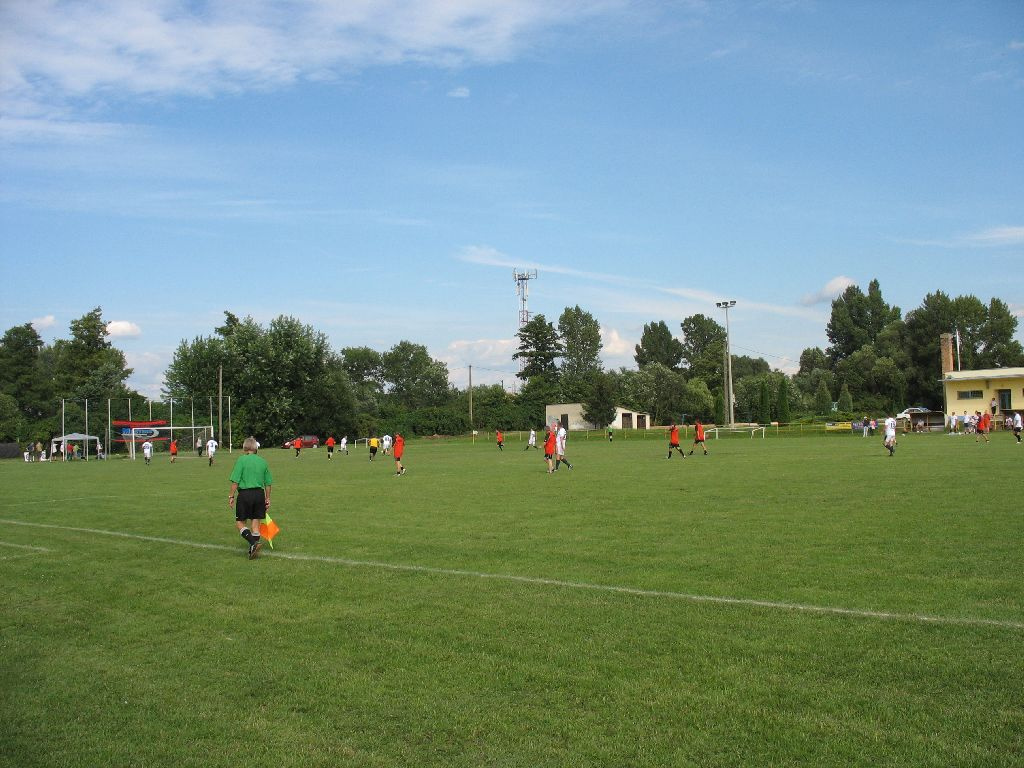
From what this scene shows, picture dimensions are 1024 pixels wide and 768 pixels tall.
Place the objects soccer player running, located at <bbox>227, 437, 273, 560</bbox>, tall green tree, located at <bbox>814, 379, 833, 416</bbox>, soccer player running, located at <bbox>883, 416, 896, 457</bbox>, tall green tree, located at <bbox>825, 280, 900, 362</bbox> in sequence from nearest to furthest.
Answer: soccer player running, located at <bbox>227, 437, 273, 560</bbox> < soccer player running, located at <bbox>883, 416, 896, 457</bbox> < tall green tree, located at <bbox>814, 379, 833, 416</bbox> < tall green tree, located at <bbox>825, 280, 900, 362</bbox>

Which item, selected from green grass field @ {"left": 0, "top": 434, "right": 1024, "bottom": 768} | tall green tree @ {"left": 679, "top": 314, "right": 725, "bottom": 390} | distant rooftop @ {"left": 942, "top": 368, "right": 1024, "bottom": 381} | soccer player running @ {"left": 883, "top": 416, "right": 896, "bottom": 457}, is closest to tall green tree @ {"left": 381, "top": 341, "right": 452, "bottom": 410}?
tall green tree @ {"left": 679, "top": 314, "right": 725, "bottom": 390}

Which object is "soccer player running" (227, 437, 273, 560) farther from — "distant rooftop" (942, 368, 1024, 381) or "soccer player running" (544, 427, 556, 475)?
"distant rooftop" (942, 368, 1024, 381)

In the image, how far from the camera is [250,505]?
1183 cm

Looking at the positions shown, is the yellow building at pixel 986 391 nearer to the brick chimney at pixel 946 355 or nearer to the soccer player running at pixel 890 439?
the brick chimney at pixel 946 355

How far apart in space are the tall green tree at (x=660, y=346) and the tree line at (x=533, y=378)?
252 inches

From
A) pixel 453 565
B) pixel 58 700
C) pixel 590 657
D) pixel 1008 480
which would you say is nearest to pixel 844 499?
pixel 1008 480

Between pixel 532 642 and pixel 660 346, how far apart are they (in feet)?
411

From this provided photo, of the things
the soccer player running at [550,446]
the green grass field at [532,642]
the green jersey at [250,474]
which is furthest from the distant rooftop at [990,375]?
the green jersey at [250,474]

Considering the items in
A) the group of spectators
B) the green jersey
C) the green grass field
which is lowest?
the group of spectators

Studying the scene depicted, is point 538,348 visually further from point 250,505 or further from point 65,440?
point 250,505

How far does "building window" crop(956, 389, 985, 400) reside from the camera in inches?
2542

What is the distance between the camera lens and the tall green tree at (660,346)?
12938 cm

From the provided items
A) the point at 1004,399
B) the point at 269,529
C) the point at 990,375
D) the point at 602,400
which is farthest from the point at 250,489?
the point at 602,400

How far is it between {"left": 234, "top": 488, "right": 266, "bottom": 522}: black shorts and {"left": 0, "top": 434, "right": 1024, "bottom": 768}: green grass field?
0.64 meters
